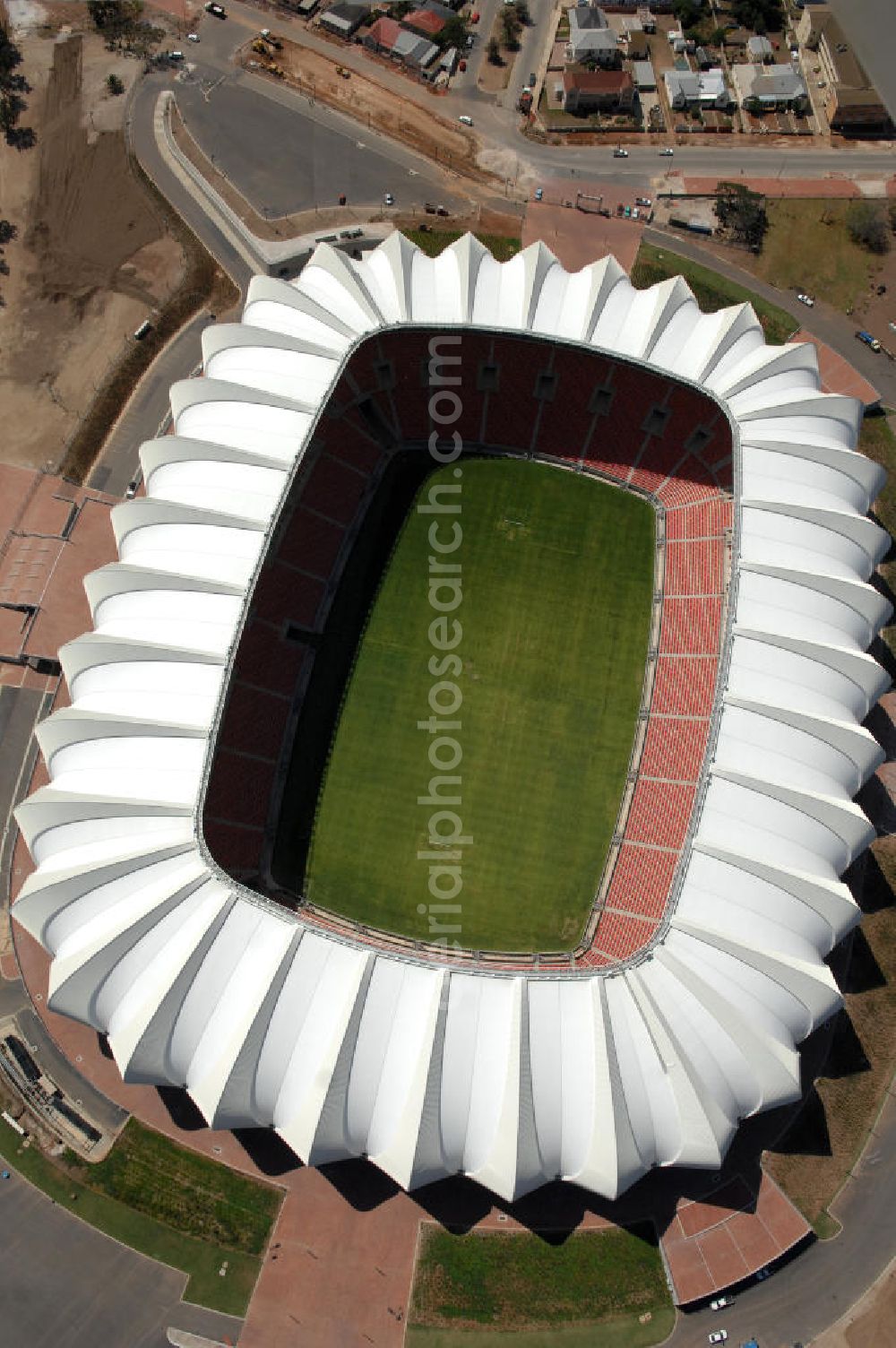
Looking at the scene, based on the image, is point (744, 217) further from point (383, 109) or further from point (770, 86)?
point (383, 109)

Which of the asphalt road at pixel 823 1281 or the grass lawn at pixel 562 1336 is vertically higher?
the asphalt road at pixel 823 1281

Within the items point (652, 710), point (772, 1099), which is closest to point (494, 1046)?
point (772, 1099)

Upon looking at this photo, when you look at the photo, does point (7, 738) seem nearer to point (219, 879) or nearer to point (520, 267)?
point (219, 879)

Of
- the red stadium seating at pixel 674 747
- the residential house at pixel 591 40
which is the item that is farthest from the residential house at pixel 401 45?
the red stadium seating at pixel 674 747

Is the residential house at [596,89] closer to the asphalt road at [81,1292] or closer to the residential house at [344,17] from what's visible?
the residential house at [344,17]

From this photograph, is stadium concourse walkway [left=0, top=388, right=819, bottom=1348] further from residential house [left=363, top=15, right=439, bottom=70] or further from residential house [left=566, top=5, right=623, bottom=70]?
residential house [left=566, top=5, right=623, bottom=70]

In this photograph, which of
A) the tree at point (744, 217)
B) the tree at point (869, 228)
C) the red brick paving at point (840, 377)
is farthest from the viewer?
the tree at point (869, 228)
